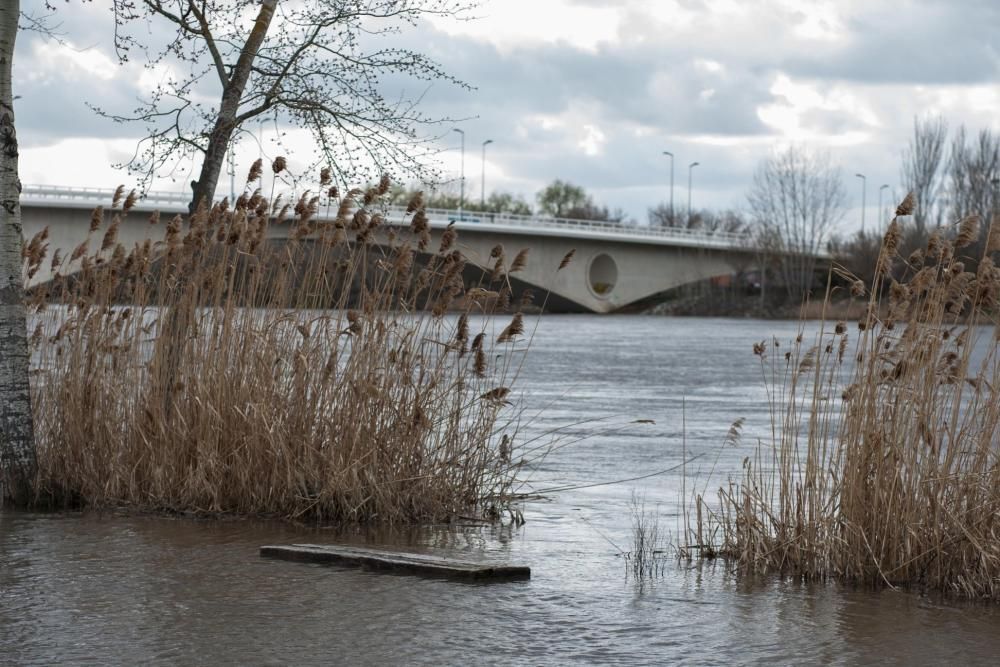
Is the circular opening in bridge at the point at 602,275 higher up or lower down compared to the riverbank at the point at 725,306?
higher up

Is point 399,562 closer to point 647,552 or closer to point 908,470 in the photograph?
point 647,552

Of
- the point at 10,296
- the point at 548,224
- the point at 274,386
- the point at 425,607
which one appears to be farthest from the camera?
the point at 548,224

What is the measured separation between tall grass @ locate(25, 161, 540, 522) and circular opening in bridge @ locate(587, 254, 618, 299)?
6656 centimetres

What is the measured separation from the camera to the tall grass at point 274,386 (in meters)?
7.93

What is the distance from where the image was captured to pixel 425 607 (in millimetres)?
5934

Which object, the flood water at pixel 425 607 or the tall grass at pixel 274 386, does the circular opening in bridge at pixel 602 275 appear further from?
the flood water at pixel 425 607

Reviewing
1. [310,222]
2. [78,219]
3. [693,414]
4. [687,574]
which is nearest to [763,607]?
[687,574]

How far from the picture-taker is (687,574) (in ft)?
22.5

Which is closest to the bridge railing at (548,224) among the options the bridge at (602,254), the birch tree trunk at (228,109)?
the bridge at (602,254)

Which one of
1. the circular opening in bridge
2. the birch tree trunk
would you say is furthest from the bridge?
the birch tree trunk

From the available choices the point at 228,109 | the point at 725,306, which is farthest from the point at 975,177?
the point at 228,109

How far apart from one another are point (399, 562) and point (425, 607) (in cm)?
75

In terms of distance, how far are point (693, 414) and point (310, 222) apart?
9981mm

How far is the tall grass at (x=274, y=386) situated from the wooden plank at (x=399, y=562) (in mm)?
987
